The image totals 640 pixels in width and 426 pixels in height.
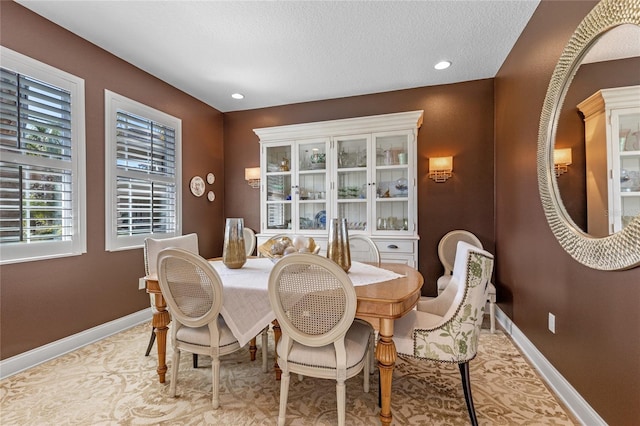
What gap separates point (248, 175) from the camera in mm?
4266

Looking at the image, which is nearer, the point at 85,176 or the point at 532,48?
the point at 532,48

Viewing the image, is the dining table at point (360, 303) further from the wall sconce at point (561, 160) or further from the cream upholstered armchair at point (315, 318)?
the wall sconce at point (561, 160)

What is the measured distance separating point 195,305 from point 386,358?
109cm

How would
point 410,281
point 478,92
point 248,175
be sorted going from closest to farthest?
point 410,281 < point 478,92 < point 248,175

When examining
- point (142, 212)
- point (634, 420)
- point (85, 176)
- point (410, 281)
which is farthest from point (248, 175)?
point (634, 420)

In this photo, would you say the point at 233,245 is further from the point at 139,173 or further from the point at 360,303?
the point at 139,173

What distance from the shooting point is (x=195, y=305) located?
5.56 ft

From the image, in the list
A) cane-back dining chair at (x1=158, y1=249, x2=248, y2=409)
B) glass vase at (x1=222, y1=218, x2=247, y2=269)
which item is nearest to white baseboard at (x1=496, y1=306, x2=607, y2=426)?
cane-back dining chair at (x1=158, y1=249, x2=248, y2=409)

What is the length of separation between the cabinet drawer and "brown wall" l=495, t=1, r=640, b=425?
96 cm

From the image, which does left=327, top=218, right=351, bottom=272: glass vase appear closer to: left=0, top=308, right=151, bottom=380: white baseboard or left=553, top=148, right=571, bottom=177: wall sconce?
left=553, top=148, right=571, bottom=177: wall sconce

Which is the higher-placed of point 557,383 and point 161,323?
point 161,323

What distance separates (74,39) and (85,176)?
117cm

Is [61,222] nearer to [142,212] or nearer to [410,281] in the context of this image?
[142,212]

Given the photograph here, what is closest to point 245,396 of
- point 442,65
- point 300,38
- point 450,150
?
point 300,38
